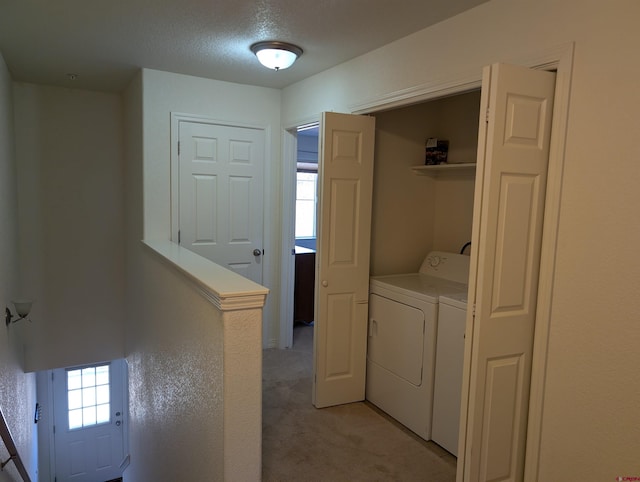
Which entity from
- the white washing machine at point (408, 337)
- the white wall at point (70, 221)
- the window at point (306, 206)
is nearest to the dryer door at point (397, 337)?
the white washing machine at point (408, 337)

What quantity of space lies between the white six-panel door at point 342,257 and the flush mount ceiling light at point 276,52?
453mm

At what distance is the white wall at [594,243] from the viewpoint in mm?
1654

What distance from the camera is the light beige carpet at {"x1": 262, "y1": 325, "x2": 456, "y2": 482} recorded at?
2.44 meters

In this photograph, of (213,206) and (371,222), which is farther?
(213,206)

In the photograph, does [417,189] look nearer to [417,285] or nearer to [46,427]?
[417,285]

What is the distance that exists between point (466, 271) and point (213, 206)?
222cm

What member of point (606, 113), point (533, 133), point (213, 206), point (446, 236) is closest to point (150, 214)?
point (213, 206)

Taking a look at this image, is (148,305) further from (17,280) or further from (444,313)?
(444,313)

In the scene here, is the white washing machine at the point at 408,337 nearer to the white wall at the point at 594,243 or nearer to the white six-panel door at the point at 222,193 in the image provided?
the white wall at the point at 594,243

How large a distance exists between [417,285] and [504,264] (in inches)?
45.4

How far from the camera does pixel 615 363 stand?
171cm

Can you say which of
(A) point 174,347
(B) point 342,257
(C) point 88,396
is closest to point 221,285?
(A) point 174,347

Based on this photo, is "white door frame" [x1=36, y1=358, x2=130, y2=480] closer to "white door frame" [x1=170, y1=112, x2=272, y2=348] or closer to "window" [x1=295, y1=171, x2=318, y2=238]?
"white door frame" [x1=170, y1=112, x2=272, y2=348]

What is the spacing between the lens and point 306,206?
22.6 feet
